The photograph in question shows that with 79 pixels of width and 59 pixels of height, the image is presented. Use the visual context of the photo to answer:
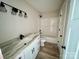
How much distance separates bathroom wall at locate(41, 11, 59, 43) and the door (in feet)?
9.64

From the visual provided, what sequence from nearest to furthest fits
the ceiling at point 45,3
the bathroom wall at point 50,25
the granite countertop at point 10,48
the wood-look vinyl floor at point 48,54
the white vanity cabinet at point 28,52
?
the granite countertop at point 10,48, the white vanity cabinet at point 28,52, the ceiling at point 45,3, the wood-look vinyl floor at point 48,54, the bathroom wall at point 50,25

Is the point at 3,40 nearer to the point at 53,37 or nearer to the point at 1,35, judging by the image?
the point at 1,35

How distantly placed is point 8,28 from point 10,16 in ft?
1.15

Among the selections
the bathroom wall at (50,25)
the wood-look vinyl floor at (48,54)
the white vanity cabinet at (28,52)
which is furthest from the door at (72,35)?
the bathroom wall at (50,25)

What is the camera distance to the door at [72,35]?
1.02 m

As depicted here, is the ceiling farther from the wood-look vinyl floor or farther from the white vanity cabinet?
the wood-look vinyl floor

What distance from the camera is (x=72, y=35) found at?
3.56 ft

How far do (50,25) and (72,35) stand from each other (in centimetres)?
312

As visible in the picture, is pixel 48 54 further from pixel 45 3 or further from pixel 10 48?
pixel 45 3

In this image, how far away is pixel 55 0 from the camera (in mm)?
2188

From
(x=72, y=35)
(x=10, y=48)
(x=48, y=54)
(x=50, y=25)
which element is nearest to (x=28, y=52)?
(x=10, y=48)

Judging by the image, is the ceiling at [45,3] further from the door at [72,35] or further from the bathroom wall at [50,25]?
the door at [72,35]

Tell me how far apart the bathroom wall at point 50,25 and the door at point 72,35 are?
2939 mm

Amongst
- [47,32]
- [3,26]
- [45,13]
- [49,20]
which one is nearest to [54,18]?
[49,20]
